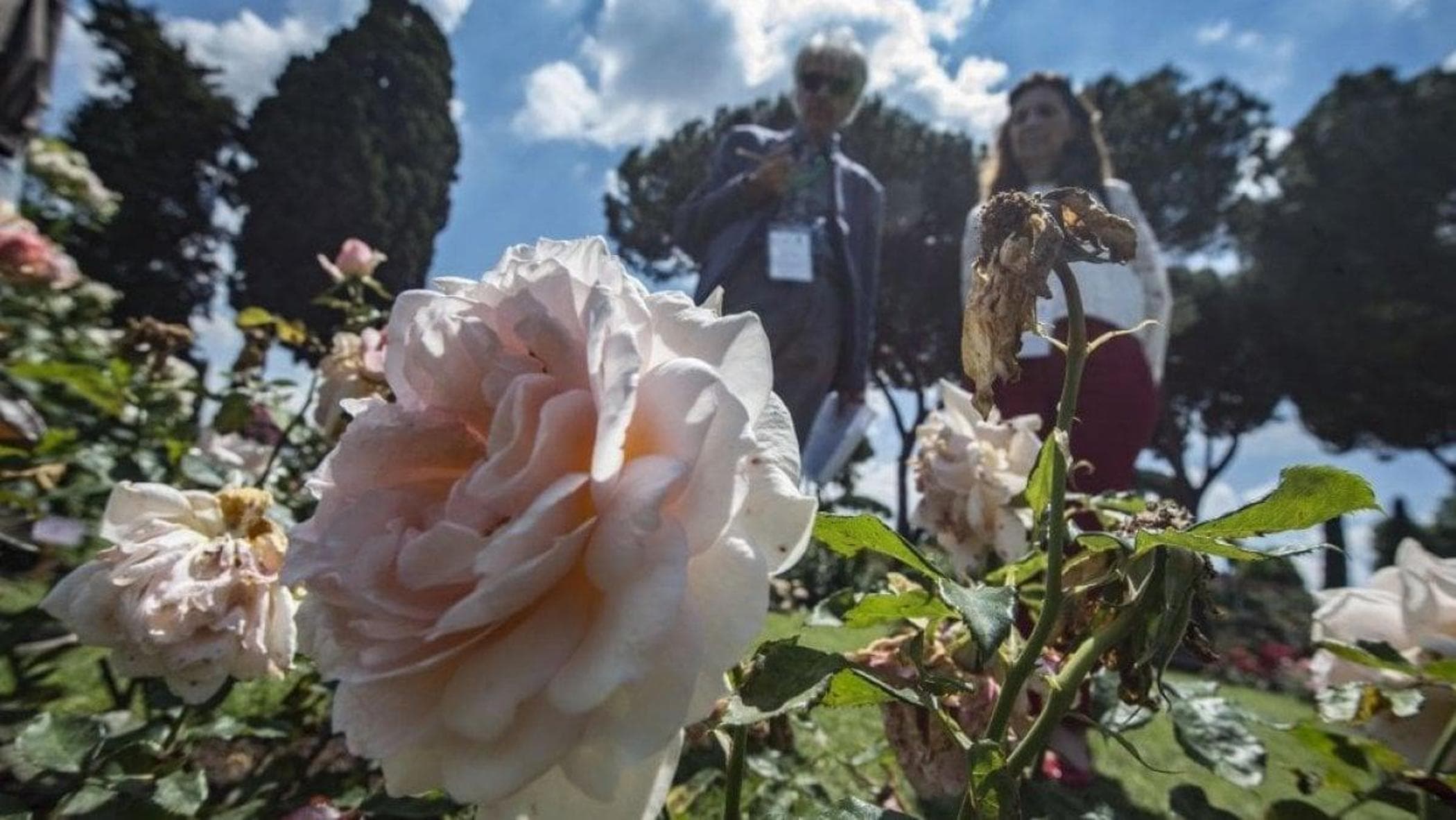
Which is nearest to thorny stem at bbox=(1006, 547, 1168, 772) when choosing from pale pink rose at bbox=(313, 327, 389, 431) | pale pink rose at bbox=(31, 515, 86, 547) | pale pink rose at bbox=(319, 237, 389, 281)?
pale pink rose at bbox=(313, 327, 389, 431)

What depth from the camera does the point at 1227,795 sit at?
1756 millimetres

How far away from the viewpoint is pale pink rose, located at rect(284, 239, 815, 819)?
0.33 metres

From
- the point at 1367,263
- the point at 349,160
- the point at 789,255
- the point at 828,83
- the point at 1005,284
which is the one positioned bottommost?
the point at 1005,284

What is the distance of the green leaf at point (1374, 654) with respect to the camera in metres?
0.62

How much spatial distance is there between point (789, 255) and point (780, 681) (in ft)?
9.54

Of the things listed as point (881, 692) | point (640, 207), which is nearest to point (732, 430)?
point (881, 692)

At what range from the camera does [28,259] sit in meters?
1.90

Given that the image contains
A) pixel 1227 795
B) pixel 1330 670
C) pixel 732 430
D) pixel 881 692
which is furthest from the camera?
pixel 1227 795

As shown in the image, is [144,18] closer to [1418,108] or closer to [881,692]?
[881,692]

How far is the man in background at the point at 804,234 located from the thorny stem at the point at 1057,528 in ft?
8.97

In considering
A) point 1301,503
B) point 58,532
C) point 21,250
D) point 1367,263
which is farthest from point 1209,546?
point 1367,263

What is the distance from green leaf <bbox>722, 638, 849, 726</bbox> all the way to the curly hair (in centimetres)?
250

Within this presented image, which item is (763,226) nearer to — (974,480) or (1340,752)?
(974,480)

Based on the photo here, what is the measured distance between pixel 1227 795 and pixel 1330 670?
48.6 inches
